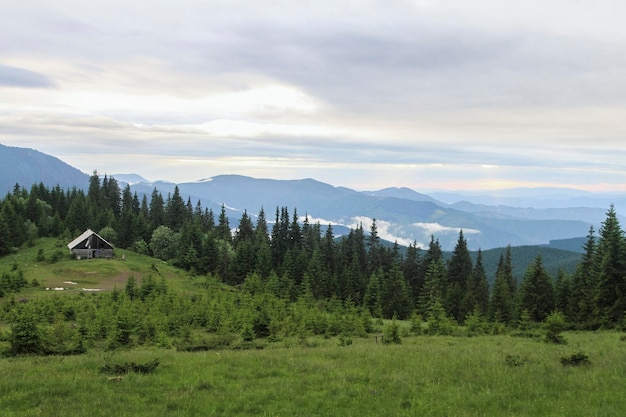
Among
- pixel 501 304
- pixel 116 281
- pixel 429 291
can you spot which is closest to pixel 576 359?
pixel 501 304

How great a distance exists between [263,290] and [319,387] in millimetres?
58777

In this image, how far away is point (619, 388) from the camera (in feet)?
51.3

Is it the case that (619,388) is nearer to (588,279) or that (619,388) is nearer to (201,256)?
(588,279)

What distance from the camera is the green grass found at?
553 inches

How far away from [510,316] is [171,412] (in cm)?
6028

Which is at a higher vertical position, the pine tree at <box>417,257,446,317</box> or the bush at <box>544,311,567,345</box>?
the bush at <box>544,311,567,345</box>

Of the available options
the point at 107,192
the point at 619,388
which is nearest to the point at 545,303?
the point at 619,388

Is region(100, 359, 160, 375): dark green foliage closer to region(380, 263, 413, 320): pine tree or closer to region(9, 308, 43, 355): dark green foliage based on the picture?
region(9, 308, 43, 355): dark green foliage

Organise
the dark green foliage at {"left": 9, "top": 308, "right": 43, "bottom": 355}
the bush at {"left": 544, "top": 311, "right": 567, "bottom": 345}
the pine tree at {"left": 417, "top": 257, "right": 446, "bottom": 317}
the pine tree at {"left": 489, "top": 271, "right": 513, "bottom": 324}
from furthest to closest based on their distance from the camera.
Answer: the pine tree at {"left": 417, "top": 257, "right": 446, "bottom": 317} < the pine tree at {"left": 489, "top": 271, "right": 513, "bottom": 324} < the bush at {"left": 544, "top": 311, "right": 567, "bottom": 345} < the dark green foliage at {"left": 9, "top": 308, "right": 43, "bottom": 355}

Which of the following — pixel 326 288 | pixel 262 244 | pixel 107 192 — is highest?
pixel 107 192

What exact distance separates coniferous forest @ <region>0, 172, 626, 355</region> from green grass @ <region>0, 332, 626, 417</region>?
8.47 meters

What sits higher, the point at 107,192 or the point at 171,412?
the point at 107,192

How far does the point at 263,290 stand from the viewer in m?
74.2

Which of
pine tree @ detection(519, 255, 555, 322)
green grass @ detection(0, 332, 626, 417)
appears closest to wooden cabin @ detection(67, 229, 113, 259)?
green grass @ detection(0, 332, 626, 417)
